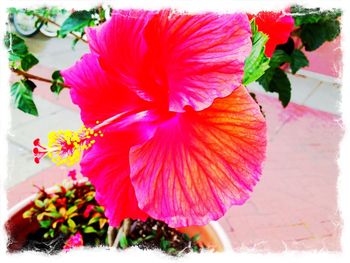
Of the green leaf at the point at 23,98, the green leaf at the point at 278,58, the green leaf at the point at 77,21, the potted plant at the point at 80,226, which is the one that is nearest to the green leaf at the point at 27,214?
the potted plant at the point at 80,226

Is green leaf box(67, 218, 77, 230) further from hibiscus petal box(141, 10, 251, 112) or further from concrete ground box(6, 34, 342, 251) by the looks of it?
hibiscus petal box(141, 10, 251, 112)

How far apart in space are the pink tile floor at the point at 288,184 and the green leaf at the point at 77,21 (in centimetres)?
102

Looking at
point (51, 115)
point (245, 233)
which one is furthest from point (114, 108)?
point (51, 115)

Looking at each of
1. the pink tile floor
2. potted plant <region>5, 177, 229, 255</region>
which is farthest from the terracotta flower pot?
the pink tile floor

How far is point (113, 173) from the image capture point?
0.38 meters

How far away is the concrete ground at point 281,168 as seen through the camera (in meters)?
1.69

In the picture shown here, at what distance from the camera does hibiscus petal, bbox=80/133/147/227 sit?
374 mm

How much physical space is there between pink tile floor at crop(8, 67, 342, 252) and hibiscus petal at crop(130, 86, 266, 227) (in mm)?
1166

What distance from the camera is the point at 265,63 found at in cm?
38

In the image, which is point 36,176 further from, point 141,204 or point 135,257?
point 141,204

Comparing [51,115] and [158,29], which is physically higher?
[158,29]

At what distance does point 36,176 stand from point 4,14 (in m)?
1.60

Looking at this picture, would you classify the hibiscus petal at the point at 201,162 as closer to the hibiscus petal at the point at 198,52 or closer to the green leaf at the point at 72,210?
the hibiscus petal at the point at 198,52

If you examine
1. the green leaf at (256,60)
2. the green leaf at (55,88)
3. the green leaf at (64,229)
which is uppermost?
the green leaf at (256,60)
